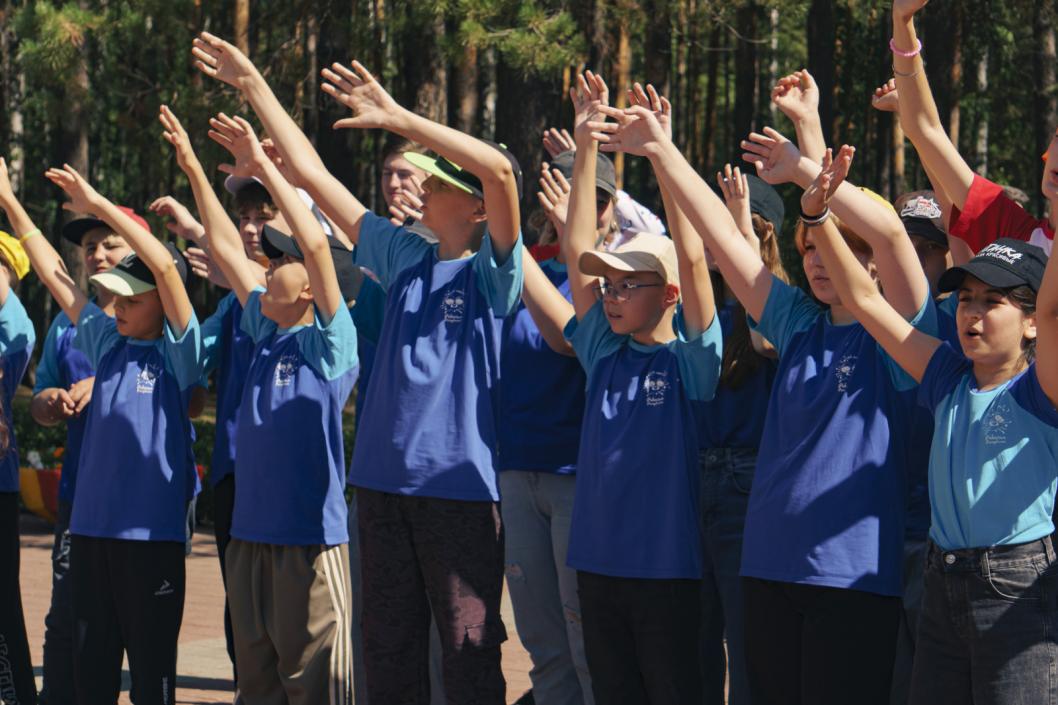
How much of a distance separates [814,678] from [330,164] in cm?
1091

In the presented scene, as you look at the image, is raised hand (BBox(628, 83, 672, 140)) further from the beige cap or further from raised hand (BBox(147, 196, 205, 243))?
raised hand (BBox(147, 196, 205, 243))

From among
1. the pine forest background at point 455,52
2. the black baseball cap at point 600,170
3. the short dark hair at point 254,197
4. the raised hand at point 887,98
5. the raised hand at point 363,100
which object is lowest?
the short dark hair at point 254,197

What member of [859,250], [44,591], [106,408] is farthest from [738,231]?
[44,591]

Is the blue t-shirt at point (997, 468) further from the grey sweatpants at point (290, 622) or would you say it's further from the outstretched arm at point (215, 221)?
the outstretched arm at point (215, 221)

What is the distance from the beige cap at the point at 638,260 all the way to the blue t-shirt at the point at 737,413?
475 millimetres

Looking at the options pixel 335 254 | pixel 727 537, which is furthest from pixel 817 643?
pixel 335 254

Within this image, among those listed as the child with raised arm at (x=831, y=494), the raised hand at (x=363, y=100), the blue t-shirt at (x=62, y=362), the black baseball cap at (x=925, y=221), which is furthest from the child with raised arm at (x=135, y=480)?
the black baseball cap at (x=925, y=221)

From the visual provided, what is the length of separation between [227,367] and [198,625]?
299cm

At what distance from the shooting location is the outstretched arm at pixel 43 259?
18.4 feet

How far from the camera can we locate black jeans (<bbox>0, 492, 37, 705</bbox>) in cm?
545

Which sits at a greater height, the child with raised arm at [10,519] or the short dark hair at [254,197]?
the short dark hair at [254,197]

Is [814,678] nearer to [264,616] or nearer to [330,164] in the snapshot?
[264,616]

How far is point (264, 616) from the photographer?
16.0ft

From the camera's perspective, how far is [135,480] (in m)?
5.09
